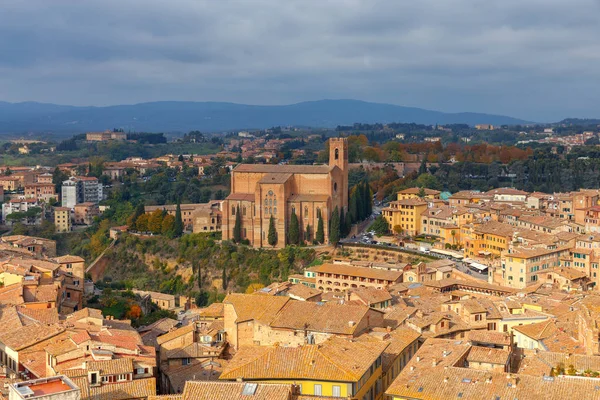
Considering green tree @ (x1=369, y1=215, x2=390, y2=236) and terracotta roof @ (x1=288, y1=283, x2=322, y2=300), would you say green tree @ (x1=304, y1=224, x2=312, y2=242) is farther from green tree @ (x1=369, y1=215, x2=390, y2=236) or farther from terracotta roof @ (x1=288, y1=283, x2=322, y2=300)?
terracotta roof @ (x1=288, y1=283, x2=322, y2=300)

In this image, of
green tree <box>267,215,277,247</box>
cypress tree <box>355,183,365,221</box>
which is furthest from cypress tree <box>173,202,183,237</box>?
cypress tree <box>355,183,365,221</box>

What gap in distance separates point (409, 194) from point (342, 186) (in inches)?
237

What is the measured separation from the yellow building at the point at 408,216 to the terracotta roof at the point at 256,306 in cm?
2622

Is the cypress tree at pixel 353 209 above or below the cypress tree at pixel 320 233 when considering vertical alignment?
above

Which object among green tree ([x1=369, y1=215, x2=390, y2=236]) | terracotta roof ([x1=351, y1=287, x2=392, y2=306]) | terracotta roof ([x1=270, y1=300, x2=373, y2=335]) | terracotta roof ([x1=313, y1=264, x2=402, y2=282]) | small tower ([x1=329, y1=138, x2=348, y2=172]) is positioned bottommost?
terracotta roof ([x1=313, y1=264, x2=402, y2=282])

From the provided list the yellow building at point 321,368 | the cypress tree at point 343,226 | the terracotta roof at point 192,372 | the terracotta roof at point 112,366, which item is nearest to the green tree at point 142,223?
the cypress tree at point 343,226

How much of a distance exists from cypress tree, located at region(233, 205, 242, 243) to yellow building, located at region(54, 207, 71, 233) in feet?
64.6

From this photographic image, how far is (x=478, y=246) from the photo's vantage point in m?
40.8

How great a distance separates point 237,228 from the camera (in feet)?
153

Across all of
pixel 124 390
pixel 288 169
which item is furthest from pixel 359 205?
pixel 124 390

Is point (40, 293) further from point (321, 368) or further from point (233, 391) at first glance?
point (233, 391)

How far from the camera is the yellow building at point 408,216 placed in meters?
46.6

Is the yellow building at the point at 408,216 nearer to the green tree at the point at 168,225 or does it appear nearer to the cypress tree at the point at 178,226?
the cypress tree at the point at 178,226

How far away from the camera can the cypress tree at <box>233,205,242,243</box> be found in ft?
153
